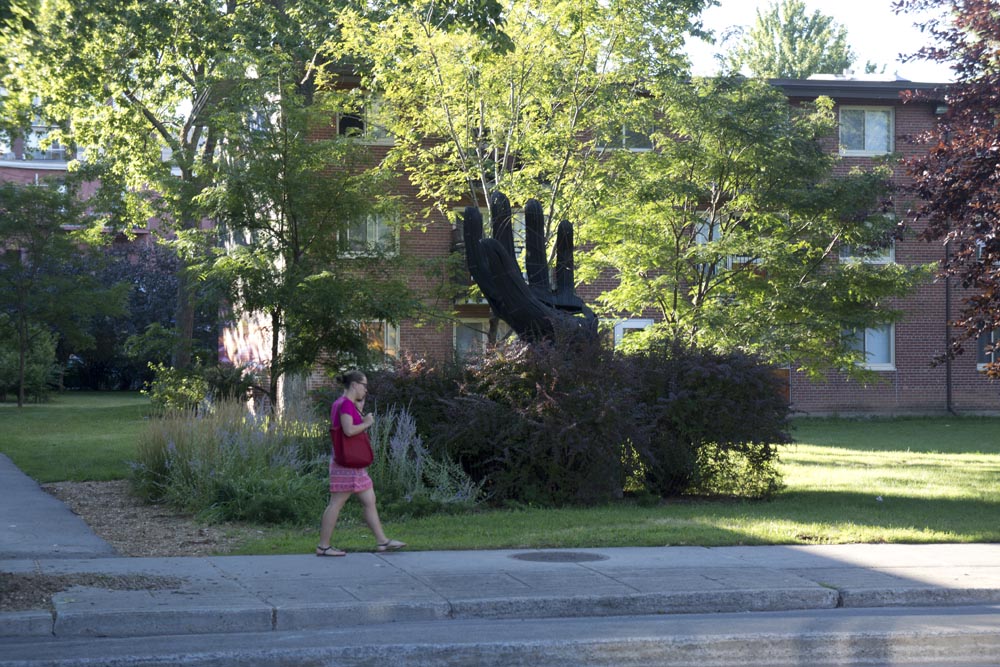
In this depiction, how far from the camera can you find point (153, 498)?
525 inches

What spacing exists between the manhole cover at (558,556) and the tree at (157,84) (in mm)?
9560

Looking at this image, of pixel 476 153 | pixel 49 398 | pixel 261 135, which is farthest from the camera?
pixel 49 398

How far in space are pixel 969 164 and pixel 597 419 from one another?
5382mm

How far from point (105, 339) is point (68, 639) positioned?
46555mm

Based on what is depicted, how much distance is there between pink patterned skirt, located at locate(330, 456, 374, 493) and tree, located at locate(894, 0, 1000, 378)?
7.74 metres

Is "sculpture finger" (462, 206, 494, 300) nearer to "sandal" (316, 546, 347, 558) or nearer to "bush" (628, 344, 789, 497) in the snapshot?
"bush" (628, 344, 789, 497)

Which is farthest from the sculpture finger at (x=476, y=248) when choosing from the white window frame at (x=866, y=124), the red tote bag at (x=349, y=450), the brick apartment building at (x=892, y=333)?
the white window frame at (x=866, y=124)

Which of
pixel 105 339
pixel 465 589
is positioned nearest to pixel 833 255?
pixel 465 589

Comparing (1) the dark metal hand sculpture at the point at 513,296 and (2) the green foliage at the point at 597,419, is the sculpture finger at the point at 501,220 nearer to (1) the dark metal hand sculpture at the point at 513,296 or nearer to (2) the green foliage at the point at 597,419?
(1) the dark metal hand sculpture at the point at 513,296

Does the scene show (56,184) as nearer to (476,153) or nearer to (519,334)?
(476,153)

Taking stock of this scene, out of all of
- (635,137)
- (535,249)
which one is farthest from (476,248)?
(635,137)

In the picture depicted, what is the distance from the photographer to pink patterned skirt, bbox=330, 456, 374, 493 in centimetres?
986

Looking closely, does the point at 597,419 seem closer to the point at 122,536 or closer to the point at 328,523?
the point at 328,523

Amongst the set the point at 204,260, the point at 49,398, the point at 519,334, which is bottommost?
the point at 49,398
